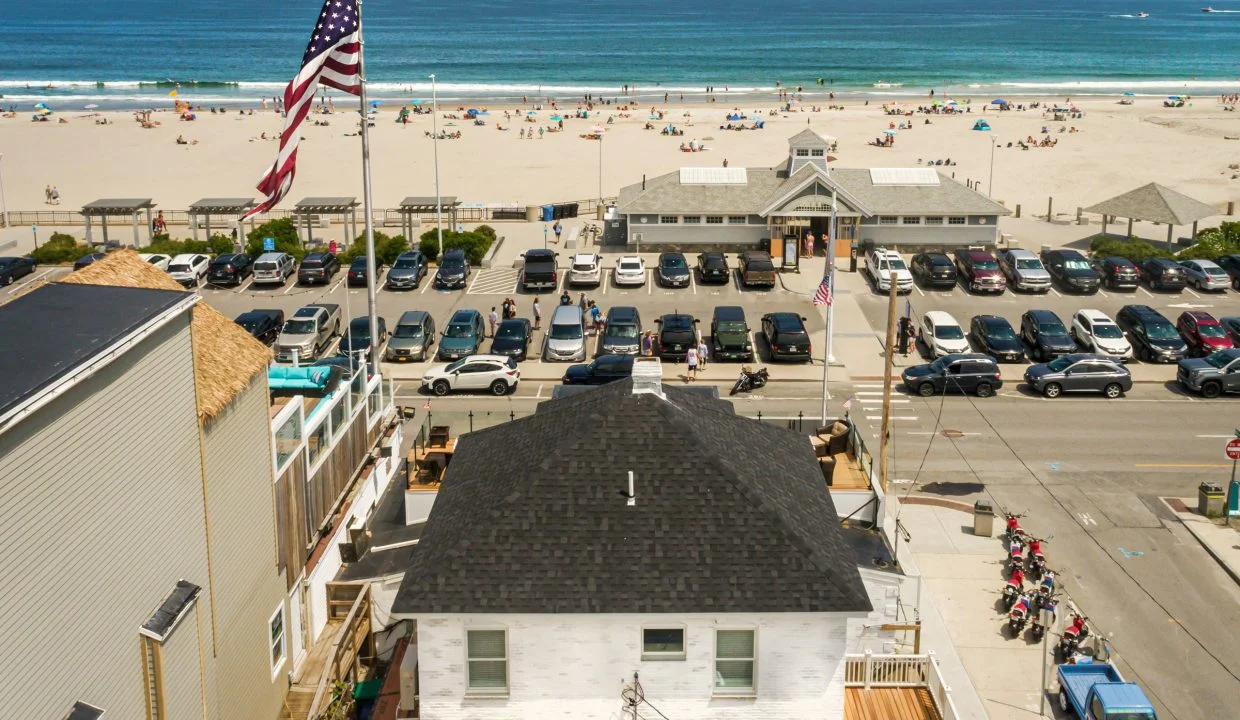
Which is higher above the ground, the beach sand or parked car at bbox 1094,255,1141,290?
the beach sand

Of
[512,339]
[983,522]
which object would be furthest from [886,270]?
[983,522]

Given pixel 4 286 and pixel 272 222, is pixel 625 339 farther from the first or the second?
pixel 4 286

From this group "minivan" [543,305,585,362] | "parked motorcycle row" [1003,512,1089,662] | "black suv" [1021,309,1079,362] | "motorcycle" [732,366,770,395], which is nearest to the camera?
"parked motorcycle row" [1003,512,1089,662]

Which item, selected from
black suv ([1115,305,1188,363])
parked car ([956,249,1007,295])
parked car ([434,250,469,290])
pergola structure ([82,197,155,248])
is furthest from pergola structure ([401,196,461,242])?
black suv ([1115,305,1188,363])

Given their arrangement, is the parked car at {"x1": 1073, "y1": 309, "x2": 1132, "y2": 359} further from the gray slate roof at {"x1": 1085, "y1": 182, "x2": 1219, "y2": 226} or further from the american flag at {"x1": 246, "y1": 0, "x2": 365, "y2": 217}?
the american flag at {"x1": 246, "y1": 0, "x2": 365, "y2": 217}

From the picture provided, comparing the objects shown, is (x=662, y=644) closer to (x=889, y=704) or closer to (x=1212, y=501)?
(x=889, y=704)

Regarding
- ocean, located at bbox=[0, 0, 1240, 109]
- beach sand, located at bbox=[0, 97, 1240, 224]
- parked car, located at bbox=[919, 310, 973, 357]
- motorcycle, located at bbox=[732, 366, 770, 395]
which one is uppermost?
ocean, located at bbox=[0, 0, 1240, 109]
